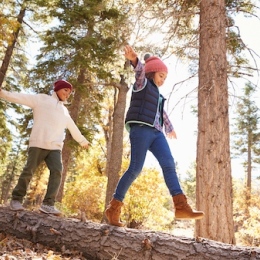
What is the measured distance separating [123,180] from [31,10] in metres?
14.3

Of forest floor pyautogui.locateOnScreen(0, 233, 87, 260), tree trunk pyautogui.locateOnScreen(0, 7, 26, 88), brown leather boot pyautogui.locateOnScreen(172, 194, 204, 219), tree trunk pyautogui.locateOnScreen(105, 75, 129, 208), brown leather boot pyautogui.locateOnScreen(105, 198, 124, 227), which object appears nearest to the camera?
forest floor pyautogui.locateOnScreen(0, 233, 87, 260)

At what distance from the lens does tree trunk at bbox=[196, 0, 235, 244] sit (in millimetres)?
4195

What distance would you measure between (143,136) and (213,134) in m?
1.57

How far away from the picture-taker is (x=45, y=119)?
4348mm

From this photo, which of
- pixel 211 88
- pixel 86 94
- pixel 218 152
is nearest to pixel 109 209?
pixel 218 152

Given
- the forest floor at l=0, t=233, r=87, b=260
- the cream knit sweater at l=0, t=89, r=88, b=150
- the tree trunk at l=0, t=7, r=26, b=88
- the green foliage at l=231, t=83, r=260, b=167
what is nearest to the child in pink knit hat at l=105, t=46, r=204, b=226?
the forest floor at l=0, t=233, r=87, b=260

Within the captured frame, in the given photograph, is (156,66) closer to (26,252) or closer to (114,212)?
(114,212)

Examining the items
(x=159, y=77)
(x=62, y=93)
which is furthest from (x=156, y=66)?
(x=62, y=93)

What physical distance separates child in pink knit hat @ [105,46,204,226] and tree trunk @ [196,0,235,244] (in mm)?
1197

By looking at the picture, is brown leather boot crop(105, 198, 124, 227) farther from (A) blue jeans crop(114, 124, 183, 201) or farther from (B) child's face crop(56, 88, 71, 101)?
(B) child's face crop(56, 88, 71, 101)

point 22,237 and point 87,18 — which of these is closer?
point 22,237

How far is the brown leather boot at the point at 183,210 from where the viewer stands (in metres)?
3.10

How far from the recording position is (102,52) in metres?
11.1

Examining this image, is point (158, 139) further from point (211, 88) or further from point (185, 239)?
point (211, 88)
